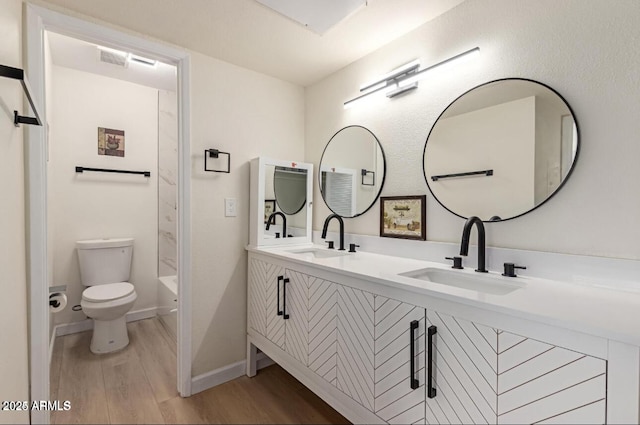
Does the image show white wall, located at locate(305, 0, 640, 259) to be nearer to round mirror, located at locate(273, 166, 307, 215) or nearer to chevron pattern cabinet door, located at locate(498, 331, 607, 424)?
chevron pattern cabinet door, located at locate(498, 331, 607, 424)

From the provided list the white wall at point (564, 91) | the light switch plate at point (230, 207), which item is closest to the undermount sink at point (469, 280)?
the white wall at point (564, 91)

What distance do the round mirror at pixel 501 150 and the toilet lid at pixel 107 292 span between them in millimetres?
2549

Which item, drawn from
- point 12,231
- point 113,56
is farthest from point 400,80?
point 113,56

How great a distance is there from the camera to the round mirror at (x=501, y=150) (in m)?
1.20

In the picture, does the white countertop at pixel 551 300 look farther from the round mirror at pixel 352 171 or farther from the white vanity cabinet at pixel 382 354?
the round mirror at pixel 352 171

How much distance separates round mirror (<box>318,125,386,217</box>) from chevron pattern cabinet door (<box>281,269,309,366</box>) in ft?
2.09

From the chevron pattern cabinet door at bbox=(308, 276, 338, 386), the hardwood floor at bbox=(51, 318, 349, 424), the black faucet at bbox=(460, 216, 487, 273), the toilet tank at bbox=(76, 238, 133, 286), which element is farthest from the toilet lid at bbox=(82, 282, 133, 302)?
the black faucet at bbox=(460, 216, 487, 273)

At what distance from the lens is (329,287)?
1456mm

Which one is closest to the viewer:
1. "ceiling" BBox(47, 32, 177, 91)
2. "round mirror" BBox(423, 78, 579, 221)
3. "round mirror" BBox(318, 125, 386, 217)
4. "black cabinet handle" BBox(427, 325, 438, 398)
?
"black cabinet handle" BBox(427, 325, 438, 398)

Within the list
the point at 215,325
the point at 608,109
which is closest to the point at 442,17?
the point at 608,109

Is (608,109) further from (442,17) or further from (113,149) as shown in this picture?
(113,149)

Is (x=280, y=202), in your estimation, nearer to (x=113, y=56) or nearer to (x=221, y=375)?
(x=221, y=375)

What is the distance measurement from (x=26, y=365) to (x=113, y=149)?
7.08 ft

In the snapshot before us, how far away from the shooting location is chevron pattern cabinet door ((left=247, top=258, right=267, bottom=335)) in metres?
1.97
